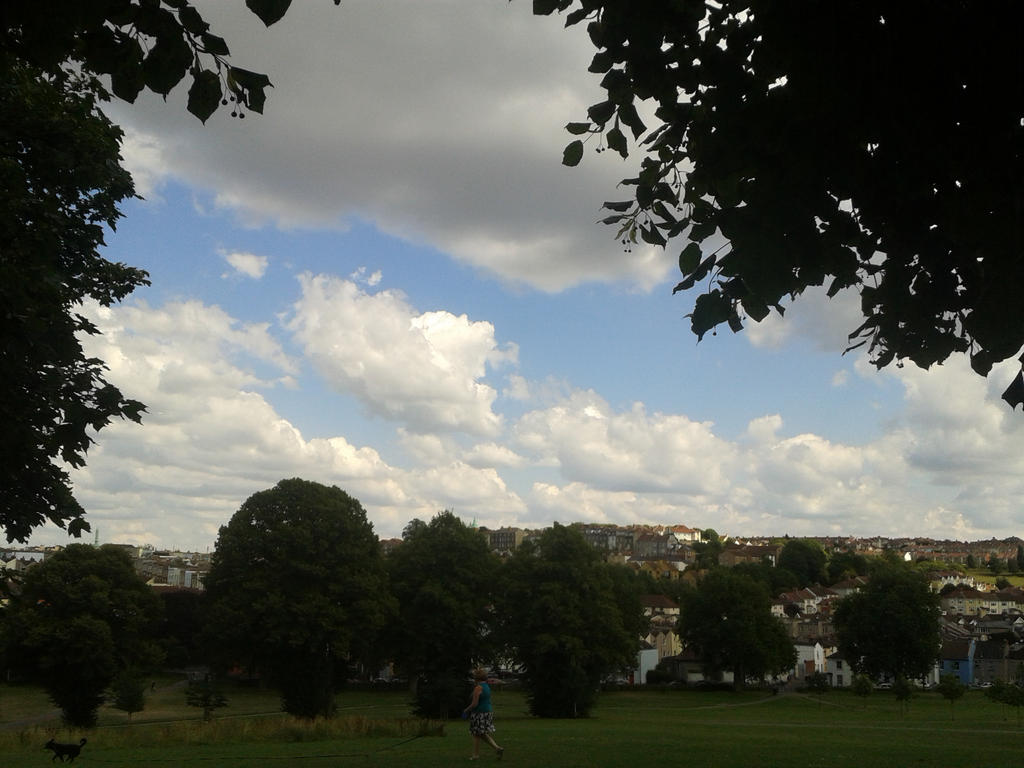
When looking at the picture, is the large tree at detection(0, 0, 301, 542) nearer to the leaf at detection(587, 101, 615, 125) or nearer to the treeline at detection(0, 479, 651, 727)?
the leaf at detection(587, 101, 615, 125)

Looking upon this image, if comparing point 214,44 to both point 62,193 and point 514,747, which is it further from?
point 514,747

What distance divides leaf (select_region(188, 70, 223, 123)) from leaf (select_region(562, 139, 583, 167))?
3038mm

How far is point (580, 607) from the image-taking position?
161 ft

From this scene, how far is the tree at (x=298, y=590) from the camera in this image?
43.4 metres

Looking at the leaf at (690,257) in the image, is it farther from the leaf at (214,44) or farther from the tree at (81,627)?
the tree at (81,627)

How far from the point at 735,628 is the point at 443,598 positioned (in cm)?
3258

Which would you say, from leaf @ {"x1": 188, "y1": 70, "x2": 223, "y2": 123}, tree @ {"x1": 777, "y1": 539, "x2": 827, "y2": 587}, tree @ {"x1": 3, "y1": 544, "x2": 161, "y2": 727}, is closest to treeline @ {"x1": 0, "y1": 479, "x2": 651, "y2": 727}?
tree @ {"x1": 3, "y1": 544, "x2": 161, "y2": 727}

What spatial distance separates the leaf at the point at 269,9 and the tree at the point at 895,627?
77.9 m

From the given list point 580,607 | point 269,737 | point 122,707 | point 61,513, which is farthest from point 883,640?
point 61,513

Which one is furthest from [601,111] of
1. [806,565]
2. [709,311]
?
[806,565]

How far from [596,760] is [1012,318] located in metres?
13.0

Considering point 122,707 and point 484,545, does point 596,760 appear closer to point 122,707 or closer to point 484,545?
point 122,707

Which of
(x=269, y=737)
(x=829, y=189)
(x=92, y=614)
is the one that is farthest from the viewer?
(x=92, y=614)

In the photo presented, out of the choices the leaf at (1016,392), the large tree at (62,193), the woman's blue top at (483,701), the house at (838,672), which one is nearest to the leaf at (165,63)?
the large tree at (62,193)
